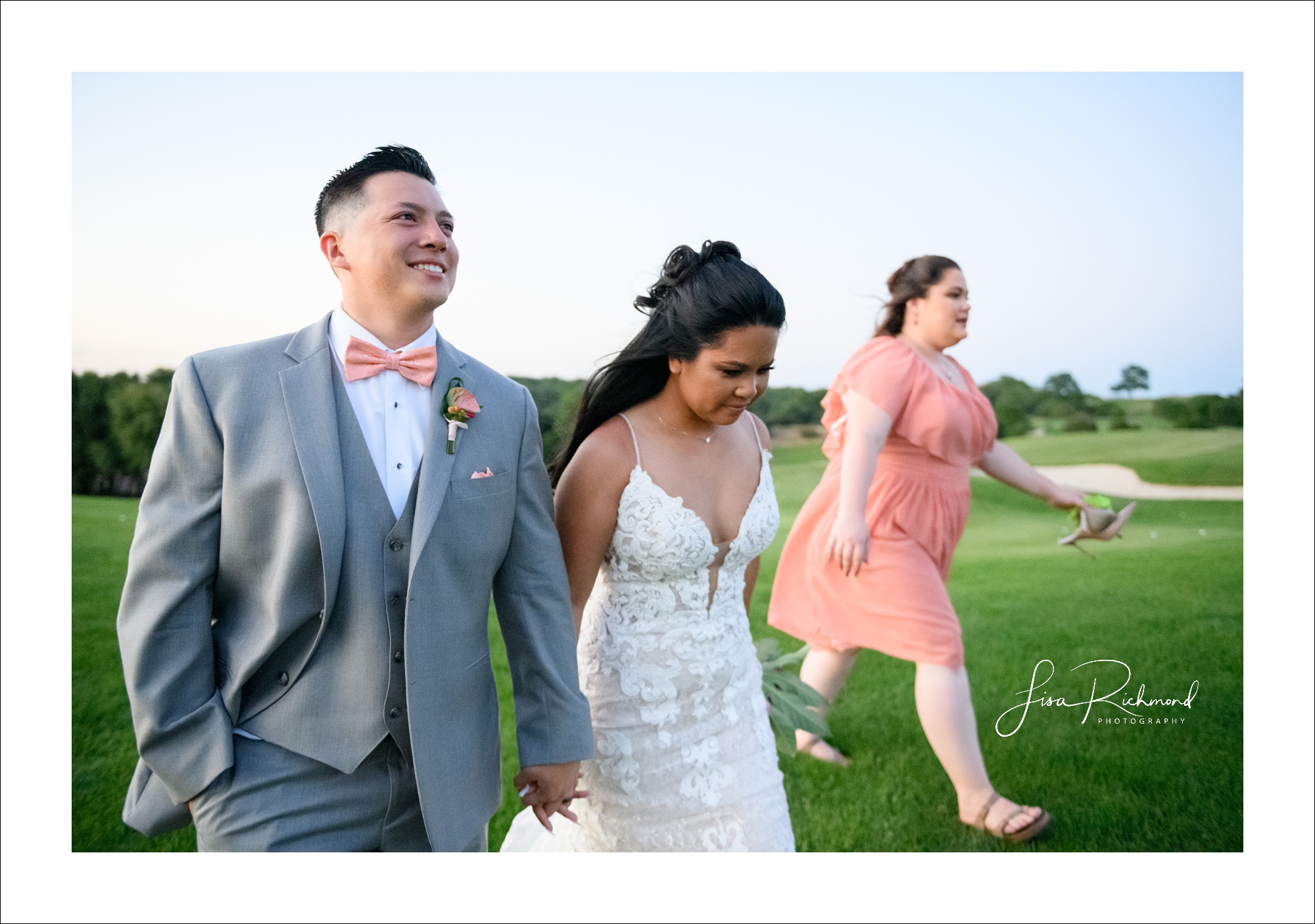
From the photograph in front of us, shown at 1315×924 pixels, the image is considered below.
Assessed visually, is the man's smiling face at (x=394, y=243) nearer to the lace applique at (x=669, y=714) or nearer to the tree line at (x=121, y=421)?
the lace applique at (x=669, y=714)

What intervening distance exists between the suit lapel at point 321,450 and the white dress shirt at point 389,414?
0.25ft

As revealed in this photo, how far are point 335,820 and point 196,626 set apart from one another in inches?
Answer: 21.7

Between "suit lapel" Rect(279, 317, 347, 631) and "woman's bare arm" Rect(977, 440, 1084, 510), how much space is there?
9.77 ft

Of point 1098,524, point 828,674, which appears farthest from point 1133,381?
point 828,674

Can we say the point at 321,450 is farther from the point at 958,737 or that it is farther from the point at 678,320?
the point at 958,737

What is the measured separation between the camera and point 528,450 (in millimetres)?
2451

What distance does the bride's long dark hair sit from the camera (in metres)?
2.63

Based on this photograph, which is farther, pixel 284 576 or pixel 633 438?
pixel 633 438

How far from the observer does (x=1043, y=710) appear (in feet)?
14.1

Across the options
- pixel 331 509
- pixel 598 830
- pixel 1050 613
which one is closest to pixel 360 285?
pixel 331 509

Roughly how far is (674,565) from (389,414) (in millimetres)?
908

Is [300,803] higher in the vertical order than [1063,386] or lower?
lower

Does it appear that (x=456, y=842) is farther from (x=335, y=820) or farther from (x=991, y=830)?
(x=991, y=830)

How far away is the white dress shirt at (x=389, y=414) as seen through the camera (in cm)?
223
